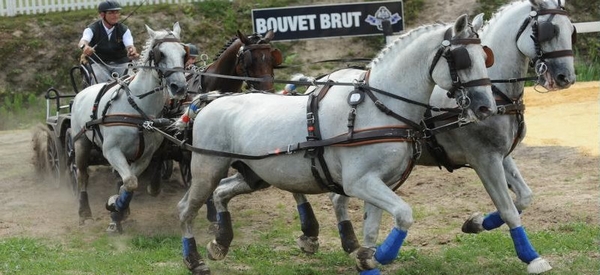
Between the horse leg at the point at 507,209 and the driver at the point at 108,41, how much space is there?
5260mm

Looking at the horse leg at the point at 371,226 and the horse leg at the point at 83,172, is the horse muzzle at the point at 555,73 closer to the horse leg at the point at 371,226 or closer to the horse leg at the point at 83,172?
the horse leg at the point at 371,226

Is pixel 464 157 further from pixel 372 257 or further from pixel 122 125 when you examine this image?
pixel 122 125

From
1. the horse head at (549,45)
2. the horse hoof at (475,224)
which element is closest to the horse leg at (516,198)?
the horse hoof at (475,224)

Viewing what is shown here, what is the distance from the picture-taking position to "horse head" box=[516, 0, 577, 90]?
318 inches

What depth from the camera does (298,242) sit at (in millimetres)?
9391

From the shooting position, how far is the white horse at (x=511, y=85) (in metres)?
8.09

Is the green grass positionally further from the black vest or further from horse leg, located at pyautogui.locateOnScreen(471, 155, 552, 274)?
the black vest

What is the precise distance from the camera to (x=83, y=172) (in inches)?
455

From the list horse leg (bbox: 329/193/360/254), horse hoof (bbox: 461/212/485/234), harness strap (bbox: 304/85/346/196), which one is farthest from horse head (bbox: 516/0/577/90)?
horse leg (bbox: 329/193/360/254)

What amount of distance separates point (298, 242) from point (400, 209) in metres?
2.39

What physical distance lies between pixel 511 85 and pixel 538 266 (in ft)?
4.80

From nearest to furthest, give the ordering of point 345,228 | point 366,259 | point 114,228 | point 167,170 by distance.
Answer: point 366,259 < point 345,228 < point 114,228 < point 167,170

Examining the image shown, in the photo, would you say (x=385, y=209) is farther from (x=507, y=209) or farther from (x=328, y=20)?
(x=328, y=20)

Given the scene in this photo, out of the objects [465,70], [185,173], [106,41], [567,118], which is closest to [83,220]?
[185,173]
